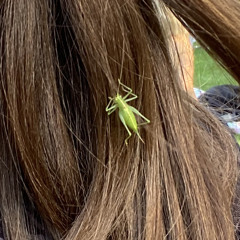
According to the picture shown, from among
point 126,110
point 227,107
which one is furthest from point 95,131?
point 227,107

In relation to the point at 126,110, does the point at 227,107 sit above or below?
below

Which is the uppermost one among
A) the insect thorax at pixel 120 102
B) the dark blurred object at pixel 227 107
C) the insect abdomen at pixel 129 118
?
the insect thorax at pixel 120 102

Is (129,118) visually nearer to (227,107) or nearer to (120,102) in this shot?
(120,102)

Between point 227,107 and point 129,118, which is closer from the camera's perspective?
point 129,118

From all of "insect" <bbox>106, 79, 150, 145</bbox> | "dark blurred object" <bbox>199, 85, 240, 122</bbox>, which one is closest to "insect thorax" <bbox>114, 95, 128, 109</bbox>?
"insect" <bbox>106, 79, 150, 145</bbox>

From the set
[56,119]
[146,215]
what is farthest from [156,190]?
[56,119]

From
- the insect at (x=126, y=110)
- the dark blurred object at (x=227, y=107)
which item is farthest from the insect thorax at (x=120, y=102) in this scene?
the dark blurred object at (x=227, y=107)

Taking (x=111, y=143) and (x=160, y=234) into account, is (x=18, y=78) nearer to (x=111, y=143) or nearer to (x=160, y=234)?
(x=111, y=143)

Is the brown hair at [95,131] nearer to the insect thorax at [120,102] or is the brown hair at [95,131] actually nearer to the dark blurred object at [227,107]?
the insect thorax at [120,102]

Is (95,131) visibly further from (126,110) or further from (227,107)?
(227,107)

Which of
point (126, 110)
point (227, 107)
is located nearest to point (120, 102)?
point (126, 110)
